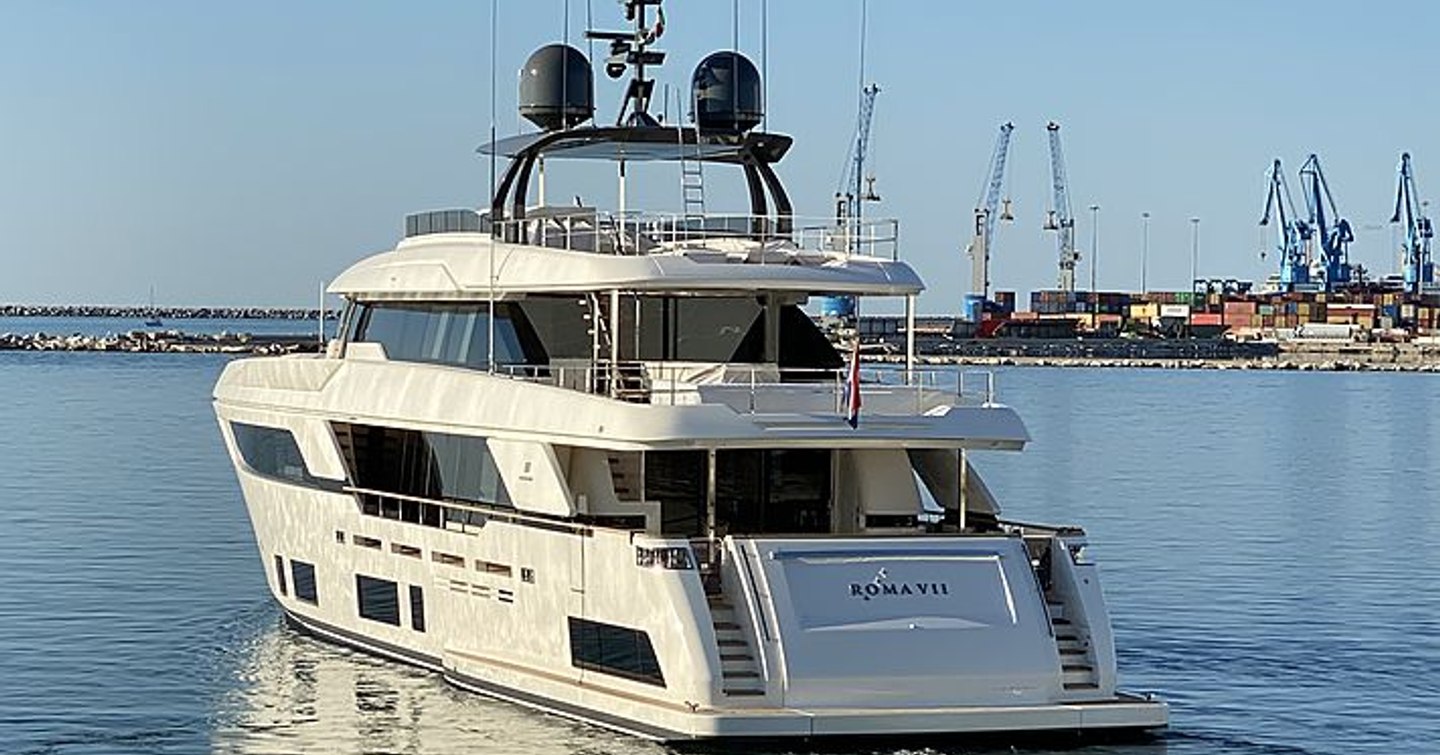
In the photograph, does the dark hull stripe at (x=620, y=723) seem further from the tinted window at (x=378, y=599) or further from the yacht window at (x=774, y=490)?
the yacht window at (x=774, y=490)

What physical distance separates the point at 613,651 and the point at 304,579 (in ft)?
26.1

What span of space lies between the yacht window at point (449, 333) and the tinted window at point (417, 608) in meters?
2.47

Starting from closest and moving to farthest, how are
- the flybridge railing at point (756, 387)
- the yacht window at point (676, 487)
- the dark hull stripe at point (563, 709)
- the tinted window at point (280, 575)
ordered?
the dark hull stripe at point (563, 709) < the flybridge railing at point (756, 387) < the yacht window at point (676, 487) < the tinted window at point (280, 575)

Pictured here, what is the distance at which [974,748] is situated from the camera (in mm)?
21672

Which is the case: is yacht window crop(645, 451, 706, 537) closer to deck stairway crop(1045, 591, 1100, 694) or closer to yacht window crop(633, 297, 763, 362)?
yacht window crop(633, 297, 763, 362)

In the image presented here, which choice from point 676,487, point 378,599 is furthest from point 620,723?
point 378,599

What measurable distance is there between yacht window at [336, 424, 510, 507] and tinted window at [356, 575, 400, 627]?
0.83 meters

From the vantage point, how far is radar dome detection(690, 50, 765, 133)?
93.2ft

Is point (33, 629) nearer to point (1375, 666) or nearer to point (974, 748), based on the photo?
point (974, 748)

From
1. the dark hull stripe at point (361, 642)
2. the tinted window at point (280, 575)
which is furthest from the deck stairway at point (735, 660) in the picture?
the tinted window at point (280, 575)

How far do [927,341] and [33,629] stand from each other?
161 meters

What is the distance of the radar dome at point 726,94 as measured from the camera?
28.4 m

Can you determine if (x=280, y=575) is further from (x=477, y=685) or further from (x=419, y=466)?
(x=477, y=685)

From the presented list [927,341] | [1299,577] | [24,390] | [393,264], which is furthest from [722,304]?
[927,341]
